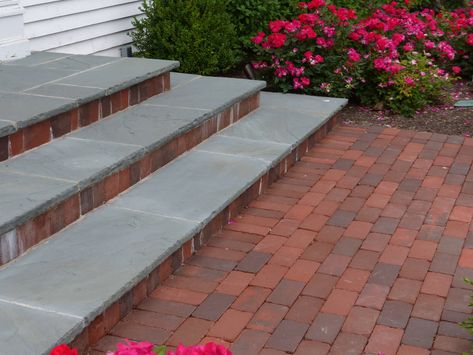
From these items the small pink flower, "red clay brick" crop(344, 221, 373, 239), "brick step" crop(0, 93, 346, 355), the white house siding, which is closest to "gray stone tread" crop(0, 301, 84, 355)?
"brick step" crop(0, 93, 346, 355)

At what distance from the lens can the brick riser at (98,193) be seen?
3.36 metres

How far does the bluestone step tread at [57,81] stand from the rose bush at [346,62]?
1578mm

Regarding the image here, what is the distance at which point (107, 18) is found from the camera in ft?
22.2

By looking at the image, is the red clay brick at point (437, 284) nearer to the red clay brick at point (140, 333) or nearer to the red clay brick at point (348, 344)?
the red clay brick at point (348, 344)

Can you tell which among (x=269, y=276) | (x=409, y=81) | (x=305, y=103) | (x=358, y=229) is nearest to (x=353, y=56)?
(x=409, y=81)

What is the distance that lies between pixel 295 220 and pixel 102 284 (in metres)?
1.57

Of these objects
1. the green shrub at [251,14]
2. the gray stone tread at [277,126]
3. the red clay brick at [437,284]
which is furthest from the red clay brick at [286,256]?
the green shrub at [251,14]

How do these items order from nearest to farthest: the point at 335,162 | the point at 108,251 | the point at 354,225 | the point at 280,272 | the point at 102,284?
the point at 102,284 → the point at 108,251 → the point at 280,272 → the point at 354,225 → the point at 335,162

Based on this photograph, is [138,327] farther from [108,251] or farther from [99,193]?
[99,193]

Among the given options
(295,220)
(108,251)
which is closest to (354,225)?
(295,220)

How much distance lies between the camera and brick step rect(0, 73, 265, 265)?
11.3ft

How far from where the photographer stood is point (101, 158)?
411 centimetres

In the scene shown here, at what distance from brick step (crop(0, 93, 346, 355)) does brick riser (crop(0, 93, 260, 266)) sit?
Result: 45 mm

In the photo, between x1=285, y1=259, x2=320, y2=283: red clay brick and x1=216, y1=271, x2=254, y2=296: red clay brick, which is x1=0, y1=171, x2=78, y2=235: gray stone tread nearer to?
x1=216, y1=271, x2=254, y2=296: red clay brick
